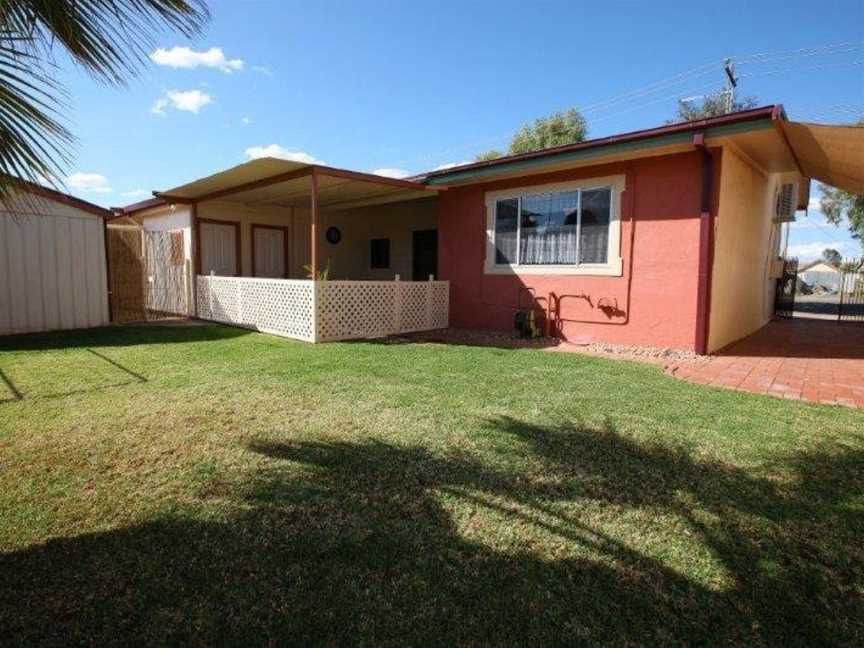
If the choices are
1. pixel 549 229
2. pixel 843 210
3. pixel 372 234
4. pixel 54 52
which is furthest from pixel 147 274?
pixel 843 210

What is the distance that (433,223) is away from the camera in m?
13.6

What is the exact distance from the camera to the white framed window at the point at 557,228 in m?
8.24

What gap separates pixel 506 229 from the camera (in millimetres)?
9672

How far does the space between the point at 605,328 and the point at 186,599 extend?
25.3 ft

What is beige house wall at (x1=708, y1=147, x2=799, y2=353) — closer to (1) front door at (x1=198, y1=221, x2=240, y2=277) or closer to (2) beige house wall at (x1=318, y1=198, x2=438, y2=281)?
(2) beige house wall at (x1=318, y1=198, x2=438, y2=281)

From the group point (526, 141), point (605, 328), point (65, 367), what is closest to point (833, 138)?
point (605, 328)

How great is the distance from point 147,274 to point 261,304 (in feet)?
17.6

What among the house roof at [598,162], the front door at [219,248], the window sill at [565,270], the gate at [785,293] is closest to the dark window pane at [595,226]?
the window sill at [565,270]

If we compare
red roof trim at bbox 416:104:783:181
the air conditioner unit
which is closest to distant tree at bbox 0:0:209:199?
red roof trim at bbox 416:104:783:181

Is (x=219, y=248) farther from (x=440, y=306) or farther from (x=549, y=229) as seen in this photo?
(x=549, y=229)

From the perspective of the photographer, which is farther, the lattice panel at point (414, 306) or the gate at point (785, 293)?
the gate at point (785, 293)

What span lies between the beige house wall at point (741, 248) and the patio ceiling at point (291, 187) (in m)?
5.35

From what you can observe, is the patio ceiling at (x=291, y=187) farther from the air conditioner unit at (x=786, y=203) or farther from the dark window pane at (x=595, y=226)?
the air conditioner unit at (x=786, y=203)

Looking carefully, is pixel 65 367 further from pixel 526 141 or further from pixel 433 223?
pixel 526 141
